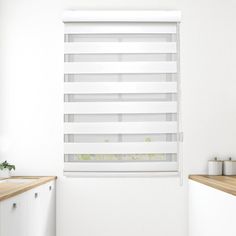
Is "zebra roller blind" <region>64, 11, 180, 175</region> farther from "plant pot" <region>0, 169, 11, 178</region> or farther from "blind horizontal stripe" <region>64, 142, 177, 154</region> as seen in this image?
"plant pot" <region>0, 169, 11, 178</region>

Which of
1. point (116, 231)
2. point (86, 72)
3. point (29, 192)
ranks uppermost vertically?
point (86, 72)

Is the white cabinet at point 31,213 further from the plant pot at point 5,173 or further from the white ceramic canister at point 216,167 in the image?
the white ceramic canister at point 216,167

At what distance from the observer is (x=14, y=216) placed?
270cm

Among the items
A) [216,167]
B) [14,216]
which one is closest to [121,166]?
[216,167]

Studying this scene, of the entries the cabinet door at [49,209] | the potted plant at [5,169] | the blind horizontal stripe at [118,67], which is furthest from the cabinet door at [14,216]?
the blind horizontal stripe at [118,67]

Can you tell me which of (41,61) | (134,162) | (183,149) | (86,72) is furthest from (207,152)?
(41,61)

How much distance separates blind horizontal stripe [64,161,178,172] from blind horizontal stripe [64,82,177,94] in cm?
63

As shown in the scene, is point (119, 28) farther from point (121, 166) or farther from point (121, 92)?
point (121, 166)

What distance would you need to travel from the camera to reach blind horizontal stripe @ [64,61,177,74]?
3992mm

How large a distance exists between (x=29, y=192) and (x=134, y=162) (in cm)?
119

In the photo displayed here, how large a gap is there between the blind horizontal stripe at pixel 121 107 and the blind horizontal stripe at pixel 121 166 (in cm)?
45

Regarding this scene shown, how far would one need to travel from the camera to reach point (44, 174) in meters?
3.96

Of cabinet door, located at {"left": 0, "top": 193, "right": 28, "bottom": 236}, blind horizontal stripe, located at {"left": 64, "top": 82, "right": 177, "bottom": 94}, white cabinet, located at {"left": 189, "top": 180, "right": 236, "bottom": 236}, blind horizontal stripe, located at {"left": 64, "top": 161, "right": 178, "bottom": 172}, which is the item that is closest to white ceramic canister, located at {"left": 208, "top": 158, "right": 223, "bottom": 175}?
white cabinet, located at {"left": 189, "top": 180, "right": 236, "bottom": 236}

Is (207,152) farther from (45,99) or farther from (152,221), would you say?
(45,99)
